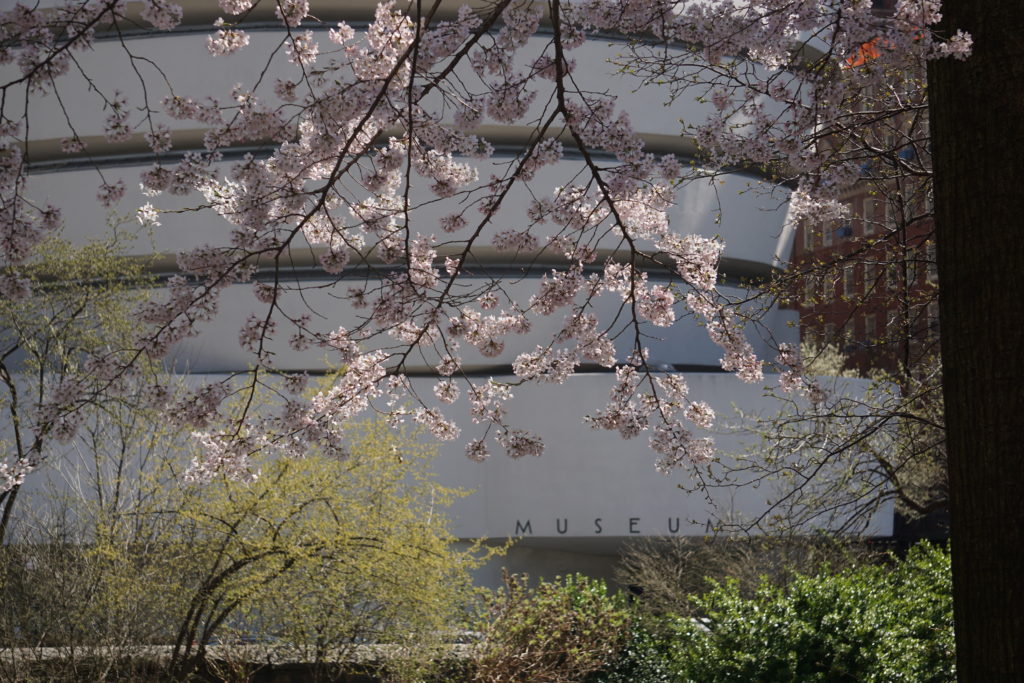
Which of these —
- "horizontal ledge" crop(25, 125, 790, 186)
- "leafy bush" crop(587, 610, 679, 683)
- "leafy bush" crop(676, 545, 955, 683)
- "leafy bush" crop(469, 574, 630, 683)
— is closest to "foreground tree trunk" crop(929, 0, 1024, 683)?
"leafy bush" crop(676, 545, 955, 683)

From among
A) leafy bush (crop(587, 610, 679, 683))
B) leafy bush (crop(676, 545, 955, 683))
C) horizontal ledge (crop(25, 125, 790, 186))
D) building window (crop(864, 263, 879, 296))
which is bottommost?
leafy bush (crop(587, 610, 679, 683))

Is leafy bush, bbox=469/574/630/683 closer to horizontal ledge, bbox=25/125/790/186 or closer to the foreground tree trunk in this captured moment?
the foreground tree trunk

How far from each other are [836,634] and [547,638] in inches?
174

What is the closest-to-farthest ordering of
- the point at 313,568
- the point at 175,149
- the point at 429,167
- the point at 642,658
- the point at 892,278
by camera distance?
the point at 429,167, the point at 892,278, the point at 642,658, the point at 313,568, the point at 175,149

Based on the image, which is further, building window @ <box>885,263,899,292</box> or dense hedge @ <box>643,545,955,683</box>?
dense hedge @ <box>643,545,955,683</box>

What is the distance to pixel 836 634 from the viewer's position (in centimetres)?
967

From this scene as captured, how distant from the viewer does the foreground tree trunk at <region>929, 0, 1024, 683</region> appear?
460cm

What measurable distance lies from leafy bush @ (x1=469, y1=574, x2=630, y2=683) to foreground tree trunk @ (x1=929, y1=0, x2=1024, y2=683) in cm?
881

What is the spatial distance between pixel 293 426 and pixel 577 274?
6.48 ft

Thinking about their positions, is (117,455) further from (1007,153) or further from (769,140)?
Answer: (1007,153)

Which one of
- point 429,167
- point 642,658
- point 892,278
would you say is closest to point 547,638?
point 642,658

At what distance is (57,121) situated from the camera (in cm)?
2541

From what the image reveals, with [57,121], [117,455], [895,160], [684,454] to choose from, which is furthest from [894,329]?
[57,121]

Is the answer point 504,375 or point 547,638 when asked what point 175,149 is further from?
point 547,638
